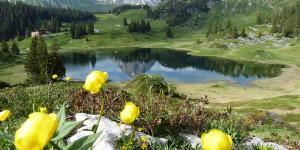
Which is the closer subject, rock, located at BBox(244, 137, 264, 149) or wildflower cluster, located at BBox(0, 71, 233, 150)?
wildflower cluster, located at BBox(0, 71, 233, 150)

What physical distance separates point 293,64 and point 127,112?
7215 cm

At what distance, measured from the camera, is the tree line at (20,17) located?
433 ft

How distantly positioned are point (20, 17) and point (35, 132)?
183m

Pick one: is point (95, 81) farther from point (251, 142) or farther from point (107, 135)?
point (251, 142)

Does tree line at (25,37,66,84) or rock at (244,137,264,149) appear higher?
rock at (244,137,264,149)

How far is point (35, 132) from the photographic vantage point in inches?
42.2

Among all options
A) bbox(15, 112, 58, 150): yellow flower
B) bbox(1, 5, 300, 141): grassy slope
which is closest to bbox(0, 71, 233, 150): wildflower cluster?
bbox(15, 112, 58, 150): yellow flower

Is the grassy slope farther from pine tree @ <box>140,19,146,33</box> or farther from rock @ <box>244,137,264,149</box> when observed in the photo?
pine tree @ <box>140,19,146,33</box>

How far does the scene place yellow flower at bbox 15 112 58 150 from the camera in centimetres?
106

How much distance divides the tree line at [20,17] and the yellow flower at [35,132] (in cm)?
15440

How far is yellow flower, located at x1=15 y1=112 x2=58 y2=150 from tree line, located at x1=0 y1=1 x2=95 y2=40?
15440cm

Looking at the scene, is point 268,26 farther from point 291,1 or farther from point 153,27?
point 291,1

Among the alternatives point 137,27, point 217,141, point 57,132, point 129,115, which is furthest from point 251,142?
point 137,27

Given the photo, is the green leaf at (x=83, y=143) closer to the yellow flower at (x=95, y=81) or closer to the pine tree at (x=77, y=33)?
the yellow flower at (x=95, y=81)
